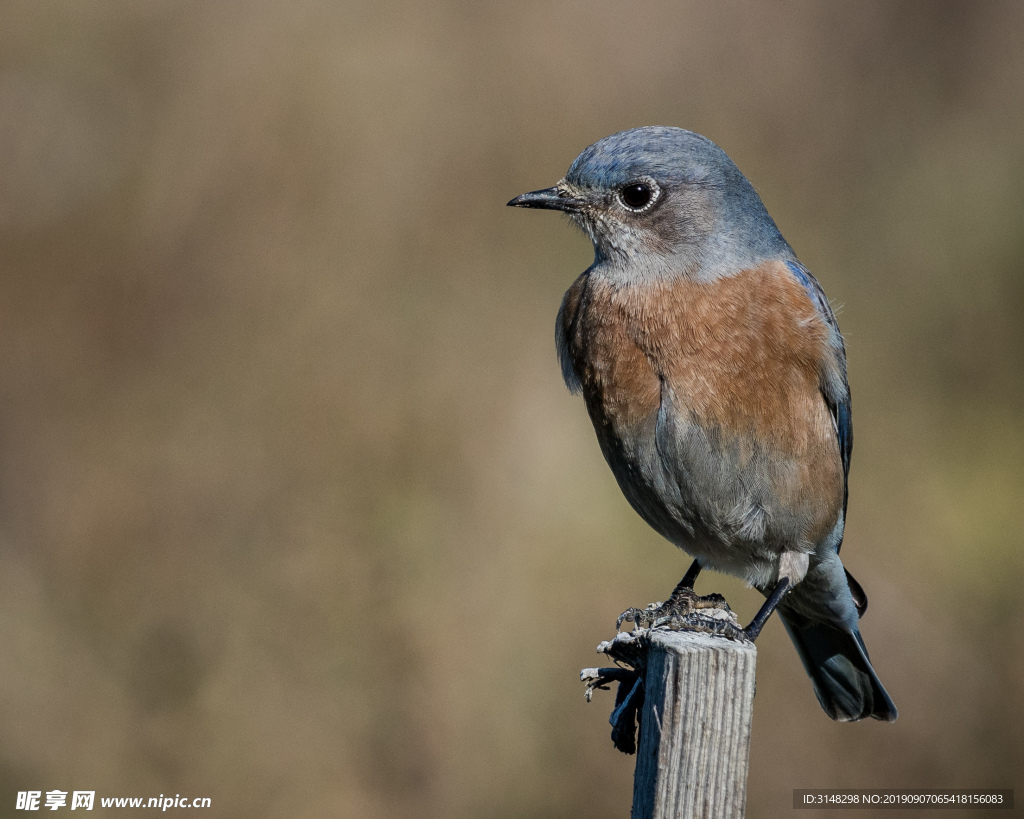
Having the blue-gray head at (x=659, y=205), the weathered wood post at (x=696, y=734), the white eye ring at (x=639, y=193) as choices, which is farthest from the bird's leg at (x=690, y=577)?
the weathered wood post at (x=696, y=734)

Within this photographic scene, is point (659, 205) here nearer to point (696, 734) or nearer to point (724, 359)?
point (724, 359)

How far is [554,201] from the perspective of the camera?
439cm

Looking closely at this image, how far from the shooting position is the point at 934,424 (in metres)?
7.05

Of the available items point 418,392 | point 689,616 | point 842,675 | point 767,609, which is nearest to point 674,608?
point 767,609

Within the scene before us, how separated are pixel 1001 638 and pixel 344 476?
13.4ft

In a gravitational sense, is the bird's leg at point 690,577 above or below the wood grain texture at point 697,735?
above

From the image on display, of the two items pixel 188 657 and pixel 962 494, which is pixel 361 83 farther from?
pixel 962 494

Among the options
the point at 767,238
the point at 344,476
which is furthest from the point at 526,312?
the point at 767,238

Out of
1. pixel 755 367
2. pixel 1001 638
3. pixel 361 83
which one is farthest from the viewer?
pixel 361 83

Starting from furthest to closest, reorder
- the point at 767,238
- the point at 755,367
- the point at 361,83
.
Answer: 1. the point at 361,83
2. the point at 767,238
3. the point at 755,367

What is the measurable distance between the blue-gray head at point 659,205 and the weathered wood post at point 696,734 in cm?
185

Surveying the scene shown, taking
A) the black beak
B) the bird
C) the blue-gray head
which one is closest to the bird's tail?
the bird

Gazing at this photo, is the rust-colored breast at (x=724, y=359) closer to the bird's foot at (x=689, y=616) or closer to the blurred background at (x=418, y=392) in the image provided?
the bird's foot at (x=689, y=616)

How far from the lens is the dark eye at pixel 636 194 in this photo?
4324 mm
